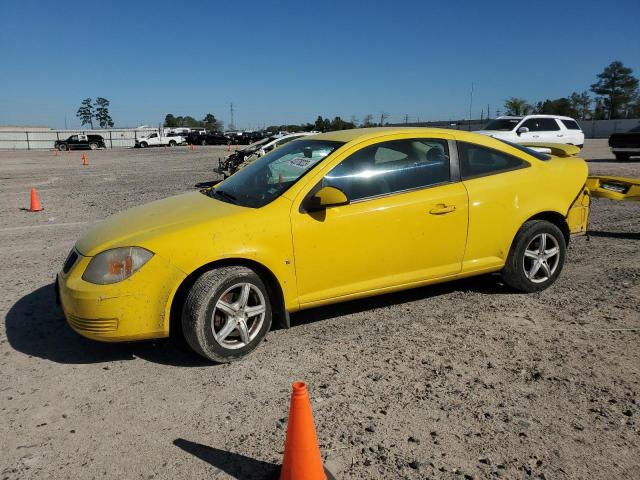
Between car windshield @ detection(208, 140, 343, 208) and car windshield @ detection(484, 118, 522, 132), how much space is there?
13227 millimetres

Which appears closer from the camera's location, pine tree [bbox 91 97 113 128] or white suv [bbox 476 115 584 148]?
white suv [bbox 476 115 584 148]

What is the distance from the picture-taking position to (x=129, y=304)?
3.56 m

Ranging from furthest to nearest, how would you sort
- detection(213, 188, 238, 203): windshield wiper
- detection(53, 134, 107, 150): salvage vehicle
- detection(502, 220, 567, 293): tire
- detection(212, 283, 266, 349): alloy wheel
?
detection(53, 134, 107, 150): salvage vehicle → detection(502, 220, 567, 293): tire → detection(213, 188, 238, 203): windshield wiper → detection(212, 283, 266, 349): alloy wheel

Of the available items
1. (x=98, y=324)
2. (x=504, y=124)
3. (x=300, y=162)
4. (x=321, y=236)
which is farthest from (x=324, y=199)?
(x=504, y=124)

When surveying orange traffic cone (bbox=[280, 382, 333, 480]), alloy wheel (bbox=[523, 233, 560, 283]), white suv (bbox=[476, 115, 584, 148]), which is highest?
white suv (bbox=[476, 115, 584, 148])

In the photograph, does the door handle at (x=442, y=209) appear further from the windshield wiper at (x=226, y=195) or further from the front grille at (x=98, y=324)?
the front grille at (x=98, y=324)

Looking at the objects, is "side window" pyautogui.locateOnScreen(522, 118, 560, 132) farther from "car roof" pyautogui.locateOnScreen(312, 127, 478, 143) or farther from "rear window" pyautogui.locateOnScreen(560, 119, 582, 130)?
"car roof" pyautogui.locateOnScreen(312, 127, 478, 143)

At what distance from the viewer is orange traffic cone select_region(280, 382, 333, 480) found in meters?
2.33

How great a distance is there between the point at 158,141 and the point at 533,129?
4942 centimetres

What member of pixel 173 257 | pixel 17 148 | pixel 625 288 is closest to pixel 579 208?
pixel 625 288

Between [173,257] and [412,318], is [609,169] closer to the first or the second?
[412,318]

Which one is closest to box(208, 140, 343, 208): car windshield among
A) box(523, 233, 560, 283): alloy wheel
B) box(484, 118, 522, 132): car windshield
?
box(523, 233, 560, 283): alloy wheel

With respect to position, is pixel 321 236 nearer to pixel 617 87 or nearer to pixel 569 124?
pixel 569 124

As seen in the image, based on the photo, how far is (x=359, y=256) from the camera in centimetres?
412
